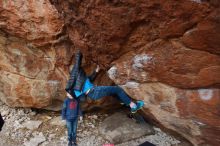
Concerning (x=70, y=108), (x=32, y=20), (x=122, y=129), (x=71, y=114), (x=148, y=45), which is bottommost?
(x=122, y=129)

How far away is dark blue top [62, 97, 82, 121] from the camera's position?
5.84 metres

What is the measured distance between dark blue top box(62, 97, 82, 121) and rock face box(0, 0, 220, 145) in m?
0.71

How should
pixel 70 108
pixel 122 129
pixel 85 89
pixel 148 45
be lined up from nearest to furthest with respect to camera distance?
pixel 148 45, pixel 85 89, pixel 70 108, pixel 122 129

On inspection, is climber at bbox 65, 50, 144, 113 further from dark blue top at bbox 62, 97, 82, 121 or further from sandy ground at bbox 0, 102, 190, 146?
sandy ground at bbox 0, 102, 190, 146

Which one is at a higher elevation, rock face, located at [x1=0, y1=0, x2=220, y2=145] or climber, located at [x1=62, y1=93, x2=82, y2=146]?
rock face, located at [x1=0, y1=0, x2=220, y2=145]

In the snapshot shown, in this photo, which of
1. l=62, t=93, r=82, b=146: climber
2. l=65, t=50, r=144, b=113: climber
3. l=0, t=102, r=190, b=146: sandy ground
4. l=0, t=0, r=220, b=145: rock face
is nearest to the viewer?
l=0, t=0, r=220, b=145: rock face

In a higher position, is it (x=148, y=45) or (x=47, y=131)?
(x=148, y=45)

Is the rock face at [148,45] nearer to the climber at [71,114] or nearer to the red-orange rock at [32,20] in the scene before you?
the red-orange rock at [32,20]

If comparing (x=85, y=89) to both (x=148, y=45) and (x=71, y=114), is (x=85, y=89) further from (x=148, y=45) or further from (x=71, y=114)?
(x=148, y=45)

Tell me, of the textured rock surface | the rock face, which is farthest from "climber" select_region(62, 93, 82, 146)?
the rock face

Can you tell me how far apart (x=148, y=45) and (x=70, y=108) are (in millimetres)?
1656

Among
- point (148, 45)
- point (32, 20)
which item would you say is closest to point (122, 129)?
point (148, 45)

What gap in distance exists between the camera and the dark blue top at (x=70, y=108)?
5836 millimetres

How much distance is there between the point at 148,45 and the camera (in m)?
5.00
